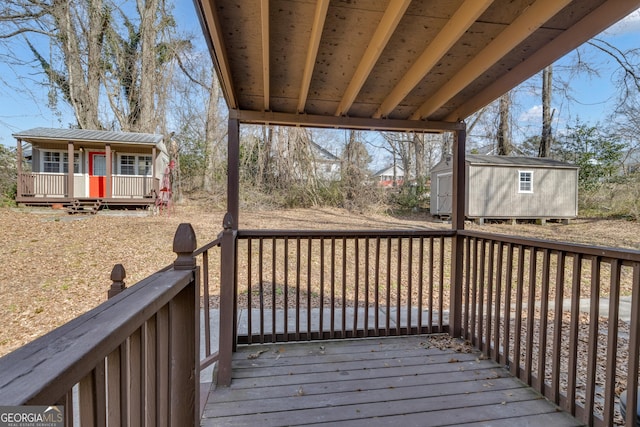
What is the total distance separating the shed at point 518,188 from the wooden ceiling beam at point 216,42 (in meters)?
11.4

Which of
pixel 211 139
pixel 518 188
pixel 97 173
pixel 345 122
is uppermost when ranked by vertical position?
pixel 211 139

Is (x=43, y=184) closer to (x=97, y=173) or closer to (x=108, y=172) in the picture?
(x=97, y=173)

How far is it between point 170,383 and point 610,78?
1118 centimetres

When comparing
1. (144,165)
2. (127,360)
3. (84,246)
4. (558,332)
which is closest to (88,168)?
(144,165)

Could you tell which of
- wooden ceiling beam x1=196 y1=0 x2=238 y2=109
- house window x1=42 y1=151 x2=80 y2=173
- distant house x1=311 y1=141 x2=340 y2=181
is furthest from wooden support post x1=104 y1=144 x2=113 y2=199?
wooden ceiling beam x1=196 y1=0 x2=238 y2=109

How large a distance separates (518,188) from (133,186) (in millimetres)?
14323

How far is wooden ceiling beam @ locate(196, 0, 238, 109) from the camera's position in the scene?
1.69 metres

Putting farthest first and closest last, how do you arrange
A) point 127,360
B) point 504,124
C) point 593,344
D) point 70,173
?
point 504,124 → point 70,173 → point 593,344 → point 127,360

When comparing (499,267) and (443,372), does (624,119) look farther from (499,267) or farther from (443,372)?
(443,372)

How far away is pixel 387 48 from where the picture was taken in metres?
2.32

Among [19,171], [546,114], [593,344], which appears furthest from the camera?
[546,114]

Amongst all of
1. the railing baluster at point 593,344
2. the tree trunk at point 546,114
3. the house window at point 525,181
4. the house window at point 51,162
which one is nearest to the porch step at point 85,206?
the house window at point 51,162

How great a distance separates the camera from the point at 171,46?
1647 cm

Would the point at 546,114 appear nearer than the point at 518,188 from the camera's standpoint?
No
